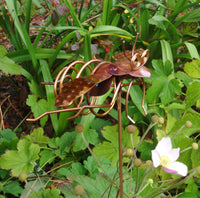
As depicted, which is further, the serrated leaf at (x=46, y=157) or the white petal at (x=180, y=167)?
the serrated leaf at (x=46, y=157)

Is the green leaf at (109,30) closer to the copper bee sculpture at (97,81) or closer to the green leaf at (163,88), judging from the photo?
the green leaf at (163,88)

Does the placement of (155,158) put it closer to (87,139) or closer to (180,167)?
(180,167)

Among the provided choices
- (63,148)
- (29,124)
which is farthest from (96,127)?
(29,124)

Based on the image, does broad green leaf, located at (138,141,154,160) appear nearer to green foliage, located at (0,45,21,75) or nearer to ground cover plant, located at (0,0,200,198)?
ground cover plant, located at (0,0,200,198)

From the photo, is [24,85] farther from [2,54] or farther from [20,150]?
[20,150]

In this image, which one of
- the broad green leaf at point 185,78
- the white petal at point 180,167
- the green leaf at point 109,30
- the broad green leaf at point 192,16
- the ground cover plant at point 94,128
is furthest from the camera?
the broad green leaf at point 192,16

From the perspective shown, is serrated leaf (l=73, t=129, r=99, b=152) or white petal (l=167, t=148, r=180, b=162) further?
serrated leaf (l=73, t=129, r=99, b=152)

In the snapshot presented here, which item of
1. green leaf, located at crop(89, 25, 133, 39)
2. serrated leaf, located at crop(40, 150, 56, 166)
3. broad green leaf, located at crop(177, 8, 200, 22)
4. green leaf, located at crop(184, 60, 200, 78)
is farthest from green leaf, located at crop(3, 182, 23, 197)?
broad green leaf, located at crop(177, 8, 200, 22)

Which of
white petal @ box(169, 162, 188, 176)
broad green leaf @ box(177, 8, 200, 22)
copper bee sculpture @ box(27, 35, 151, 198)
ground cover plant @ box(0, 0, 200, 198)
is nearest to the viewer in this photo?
copper bee sculpture @ box(27, 35, 151, 198)

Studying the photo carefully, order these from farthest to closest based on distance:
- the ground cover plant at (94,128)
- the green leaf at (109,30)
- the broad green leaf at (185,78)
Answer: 1. the broad green leaf at (185,78)
2. the green leaf at (109,30)
3. the ground cover plant at (94,128)

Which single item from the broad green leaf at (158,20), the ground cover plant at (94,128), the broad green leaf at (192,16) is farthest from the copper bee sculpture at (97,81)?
the broad green leaf at (192,16)

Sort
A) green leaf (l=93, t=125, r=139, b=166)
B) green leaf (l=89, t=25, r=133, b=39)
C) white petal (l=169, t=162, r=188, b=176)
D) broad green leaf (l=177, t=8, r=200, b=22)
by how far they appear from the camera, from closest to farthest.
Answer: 1. white petal (l=169, t=162, r=188, b=176)
2. green leaf (l=93, t=125, r=139, b=166)
3. green leaf (l=89, t=25, r=133, b=39)
4. broad green leaf (l=177, t=8, r=200, b=22)
